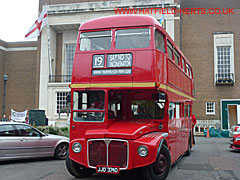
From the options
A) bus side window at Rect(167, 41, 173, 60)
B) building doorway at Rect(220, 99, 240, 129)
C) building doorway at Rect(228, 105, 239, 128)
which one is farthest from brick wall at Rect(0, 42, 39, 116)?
bus side window at Rect(167, 41, 173, 60)

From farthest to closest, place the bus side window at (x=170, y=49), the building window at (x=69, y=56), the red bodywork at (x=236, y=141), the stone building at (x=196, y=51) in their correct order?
the building window at (x=69, y=56) < the stone building at (x=196, y=51) < the red bodywork at (x=236, y=141) < the bus side window at (x=170, y=49)

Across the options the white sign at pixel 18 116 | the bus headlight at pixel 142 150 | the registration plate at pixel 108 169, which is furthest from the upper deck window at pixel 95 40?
the white sign at pixel 18 116

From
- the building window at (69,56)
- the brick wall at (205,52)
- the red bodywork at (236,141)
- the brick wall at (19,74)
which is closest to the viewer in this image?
the red bodywork at (236,141)

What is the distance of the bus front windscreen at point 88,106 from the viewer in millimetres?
7496

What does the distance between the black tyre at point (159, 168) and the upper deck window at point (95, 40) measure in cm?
307

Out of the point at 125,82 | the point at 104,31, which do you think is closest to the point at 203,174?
the point at 125,82

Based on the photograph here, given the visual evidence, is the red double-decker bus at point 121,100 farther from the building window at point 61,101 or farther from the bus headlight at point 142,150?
the building window at point 61,101

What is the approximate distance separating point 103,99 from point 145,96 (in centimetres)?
144

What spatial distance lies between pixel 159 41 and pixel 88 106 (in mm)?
A: 2602

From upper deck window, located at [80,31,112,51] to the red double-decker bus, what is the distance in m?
0.03

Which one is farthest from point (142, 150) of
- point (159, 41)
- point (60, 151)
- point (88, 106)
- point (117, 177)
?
point (60, 151)

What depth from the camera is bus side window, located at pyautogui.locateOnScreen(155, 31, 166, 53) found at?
7.82 metres

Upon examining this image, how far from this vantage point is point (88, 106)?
7.68m

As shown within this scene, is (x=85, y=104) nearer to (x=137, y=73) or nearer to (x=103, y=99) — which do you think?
(x=103, y=99)
